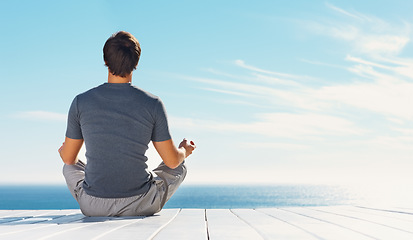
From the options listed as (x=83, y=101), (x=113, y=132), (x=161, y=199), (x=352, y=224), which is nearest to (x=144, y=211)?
(x=161, y=199)

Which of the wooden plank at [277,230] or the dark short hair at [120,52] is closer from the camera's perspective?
the wooden plank at [277,230]

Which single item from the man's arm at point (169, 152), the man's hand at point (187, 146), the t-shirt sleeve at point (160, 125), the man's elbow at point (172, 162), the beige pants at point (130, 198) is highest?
the t-shirt sleeve at point (160, 125)

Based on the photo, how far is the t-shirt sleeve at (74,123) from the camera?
9.16 ft

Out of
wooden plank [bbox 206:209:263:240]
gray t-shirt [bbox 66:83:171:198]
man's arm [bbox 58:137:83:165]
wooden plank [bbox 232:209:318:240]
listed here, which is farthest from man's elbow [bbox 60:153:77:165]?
wooden plank [bbox 232:209:318:240]

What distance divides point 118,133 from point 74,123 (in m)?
0.34

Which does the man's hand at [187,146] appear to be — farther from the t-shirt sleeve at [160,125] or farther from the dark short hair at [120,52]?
the dark short hair at [120,52]

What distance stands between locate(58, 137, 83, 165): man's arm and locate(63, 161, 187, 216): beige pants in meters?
0.11

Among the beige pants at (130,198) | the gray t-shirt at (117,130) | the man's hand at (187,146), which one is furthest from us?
the man's hand at (187,146)

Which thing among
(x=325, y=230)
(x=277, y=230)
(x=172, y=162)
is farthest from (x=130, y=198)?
(x=325, y=230)

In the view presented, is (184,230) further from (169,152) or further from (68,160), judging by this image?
(68,160)

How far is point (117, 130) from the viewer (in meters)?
2.75

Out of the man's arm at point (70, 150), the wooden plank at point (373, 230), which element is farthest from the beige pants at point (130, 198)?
the wooden plank at point (373, 230)

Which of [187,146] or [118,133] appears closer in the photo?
[118,133]

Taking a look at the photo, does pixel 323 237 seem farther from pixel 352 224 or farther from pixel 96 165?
pixel 96 165
